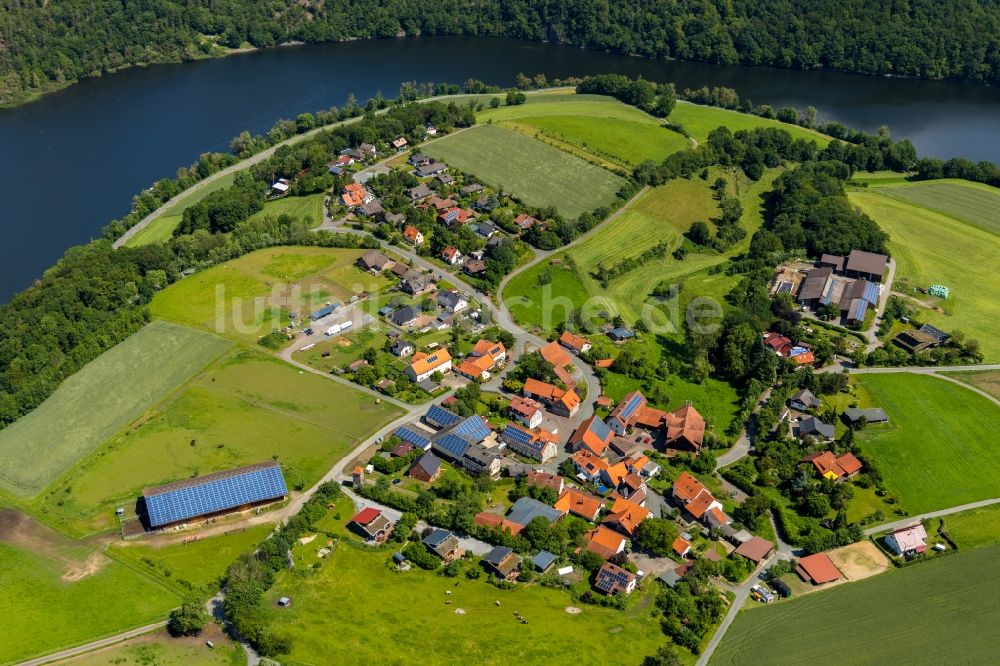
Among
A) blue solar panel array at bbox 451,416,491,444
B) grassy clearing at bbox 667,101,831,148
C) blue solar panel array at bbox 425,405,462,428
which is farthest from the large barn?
grassy clearing at bbox 667,101,831,148

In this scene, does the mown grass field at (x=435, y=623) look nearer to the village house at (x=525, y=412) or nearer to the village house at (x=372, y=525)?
the village house at (x=372, y=525)

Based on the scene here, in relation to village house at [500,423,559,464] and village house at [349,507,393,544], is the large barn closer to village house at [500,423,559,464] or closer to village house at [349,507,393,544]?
village house at [349,507,393,544]

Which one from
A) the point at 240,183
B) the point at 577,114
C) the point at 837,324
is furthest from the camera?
the point at 577,114

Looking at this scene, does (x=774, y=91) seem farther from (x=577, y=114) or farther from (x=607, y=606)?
(x=607, y=606)

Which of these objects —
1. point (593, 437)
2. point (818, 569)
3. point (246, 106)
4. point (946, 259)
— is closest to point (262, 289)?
point (593, 437)

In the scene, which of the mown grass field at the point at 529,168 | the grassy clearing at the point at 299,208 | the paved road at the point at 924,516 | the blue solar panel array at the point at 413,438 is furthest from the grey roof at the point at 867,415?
the grassy clearing at the point at 299,208

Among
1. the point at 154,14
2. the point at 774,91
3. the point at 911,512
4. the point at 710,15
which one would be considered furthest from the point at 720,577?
the point at 154,14
